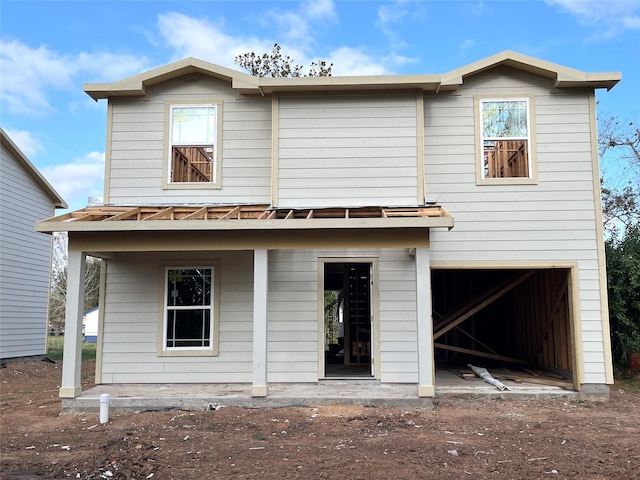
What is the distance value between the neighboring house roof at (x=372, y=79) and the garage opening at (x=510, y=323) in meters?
3.44

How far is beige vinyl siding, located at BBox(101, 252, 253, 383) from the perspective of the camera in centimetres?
916

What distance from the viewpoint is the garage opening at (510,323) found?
9766mm

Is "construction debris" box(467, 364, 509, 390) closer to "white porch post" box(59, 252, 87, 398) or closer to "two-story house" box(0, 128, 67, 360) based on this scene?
→ "white porch post" box(59, 252, 87, 398)

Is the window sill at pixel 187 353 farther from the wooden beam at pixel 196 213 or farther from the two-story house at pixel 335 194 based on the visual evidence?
the wooden beam at pixel 196 213

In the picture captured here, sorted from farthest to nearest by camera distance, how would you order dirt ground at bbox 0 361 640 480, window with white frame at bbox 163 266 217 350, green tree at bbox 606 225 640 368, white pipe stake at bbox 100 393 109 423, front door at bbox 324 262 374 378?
front door at bbox 324 262 374 378, green tree at bbox 606 225 640 368, window with white frame at bbox 163 266 217 350, white pipe stake at bbox 100 393 109 423, dirt ground at bbox 0 361 640 480

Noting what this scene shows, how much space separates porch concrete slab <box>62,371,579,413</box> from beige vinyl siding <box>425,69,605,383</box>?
1.63 m

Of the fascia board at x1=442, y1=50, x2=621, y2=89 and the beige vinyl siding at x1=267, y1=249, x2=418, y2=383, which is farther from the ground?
the fascia board at x1=442, y1=50, x2=621, y2=89

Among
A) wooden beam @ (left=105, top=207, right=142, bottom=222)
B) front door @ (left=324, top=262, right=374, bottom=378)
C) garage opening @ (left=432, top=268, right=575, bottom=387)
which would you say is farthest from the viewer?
front door @ (left=324, top=262, right=374, bottom=378)

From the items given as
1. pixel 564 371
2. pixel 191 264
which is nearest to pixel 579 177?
pixel 564 371

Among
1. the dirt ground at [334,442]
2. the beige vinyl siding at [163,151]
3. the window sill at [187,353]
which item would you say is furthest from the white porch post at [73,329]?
the beige vinyl siding at [163,151]

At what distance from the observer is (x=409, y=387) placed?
28.0 ft

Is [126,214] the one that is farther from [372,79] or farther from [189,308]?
[372,79]

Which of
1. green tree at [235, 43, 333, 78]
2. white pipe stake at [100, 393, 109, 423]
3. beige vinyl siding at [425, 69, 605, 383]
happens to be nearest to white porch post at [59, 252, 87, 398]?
white pipe stake at [100, 393, 109, 423]

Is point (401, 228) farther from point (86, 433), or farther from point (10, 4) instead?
point (10, 4)
